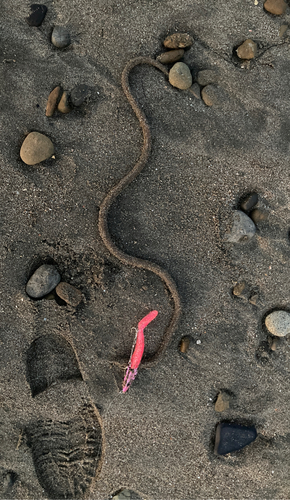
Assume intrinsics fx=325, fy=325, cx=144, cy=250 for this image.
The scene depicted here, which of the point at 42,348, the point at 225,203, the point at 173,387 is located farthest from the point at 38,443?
the point at 225,203

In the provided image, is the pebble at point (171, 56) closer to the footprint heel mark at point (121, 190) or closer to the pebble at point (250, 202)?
the footprint heel mark at point (121, 190)

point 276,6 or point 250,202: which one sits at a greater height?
point 276,6

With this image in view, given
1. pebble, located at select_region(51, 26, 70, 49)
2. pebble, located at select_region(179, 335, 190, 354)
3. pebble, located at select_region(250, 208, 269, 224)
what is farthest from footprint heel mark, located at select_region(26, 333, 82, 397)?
pebble, located at select_region(51, 26, 70, 49)

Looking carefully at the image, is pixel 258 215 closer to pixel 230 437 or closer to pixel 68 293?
pixel 68 293

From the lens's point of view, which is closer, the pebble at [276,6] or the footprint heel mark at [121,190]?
the footprint heel mark at [121,190]

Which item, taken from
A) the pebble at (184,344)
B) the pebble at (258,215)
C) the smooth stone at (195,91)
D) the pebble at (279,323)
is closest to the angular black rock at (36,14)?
the smooth stone at (195,91)

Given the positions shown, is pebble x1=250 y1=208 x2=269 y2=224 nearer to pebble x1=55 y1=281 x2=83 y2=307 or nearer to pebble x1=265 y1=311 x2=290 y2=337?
pebble x1=265 y1=311 x2=290 y2=337

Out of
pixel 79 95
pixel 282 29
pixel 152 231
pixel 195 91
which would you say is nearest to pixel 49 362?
pixel 152 231
